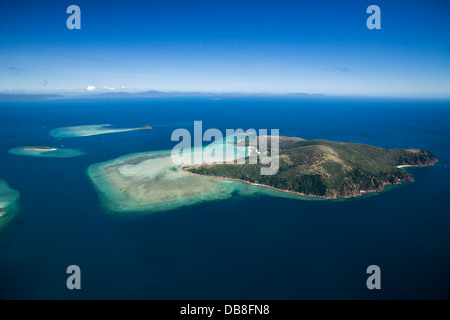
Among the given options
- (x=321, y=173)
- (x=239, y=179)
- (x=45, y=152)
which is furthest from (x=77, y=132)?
(x=321, y=173)

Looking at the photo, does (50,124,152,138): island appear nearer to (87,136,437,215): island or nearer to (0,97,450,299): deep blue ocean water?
(87,136,437,215): island

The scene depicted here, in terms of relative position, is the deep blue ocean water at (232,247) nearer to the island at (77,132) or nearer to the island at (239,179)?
the island at (239,179)

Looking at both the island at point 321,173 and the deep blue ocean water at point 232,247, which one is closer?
the deep blue ocean water at point 232,247

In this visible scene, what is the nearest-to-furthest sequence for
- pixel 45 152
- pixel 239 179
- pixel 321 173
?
pixel 321 173
pixel 239 179
pixel 45 152

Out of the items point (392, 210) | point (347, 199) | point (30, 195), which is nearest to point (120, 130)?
point (30, 195)

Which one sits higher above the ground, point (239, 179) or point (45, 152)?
point (45, 152)

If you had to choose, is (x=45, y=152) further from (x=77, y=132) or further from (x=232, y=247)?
(x=232, y=247)

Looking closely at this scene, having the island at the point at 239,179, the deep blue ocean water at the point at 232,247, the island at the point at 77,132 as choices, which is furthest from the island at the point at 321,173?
the island at the point at 77,132
